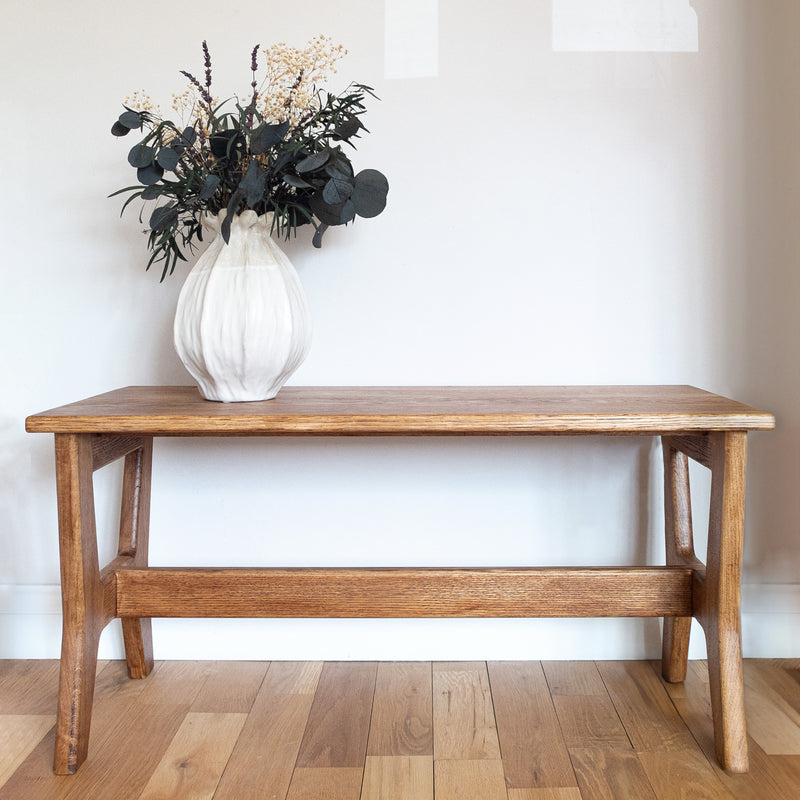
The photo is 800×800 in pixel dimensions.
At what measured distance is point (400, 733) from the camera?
1562 mm

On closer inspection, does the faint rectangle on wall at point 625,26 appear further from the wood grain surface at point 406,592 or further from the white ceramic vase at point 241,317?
the wood grain surface at point 406,592

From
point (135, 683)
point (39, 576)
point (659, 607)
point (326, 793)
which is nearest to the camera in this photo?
point (326, 793)

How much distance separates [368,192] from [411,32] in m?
0.49

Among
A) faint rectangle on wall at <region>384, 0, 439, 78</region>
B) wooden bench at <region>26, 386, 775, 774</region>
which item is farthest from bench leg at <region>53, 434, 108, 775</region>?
faint rectangle on wall at <region>384, 0, 439, 78</region>

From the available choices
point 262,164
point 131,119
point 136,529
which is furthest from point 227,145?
point 136,529

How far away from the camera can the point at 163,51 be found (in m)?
1.83

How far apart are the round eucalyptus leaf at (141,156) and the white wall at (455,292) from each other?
41 centimetres

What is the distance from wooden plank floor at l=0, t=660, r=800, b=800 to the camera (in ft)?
4.54

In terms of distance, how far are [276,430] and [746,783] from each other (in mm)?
1018

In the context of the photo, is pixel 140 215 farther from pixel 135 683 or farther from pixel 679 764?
pixel 679 764

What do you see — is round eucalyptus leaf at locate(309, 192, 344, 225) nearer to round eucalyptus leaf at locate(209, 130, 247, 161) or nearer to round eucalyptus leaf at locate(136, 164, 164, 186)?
round eucalyptus leaf at locate(209, 130, 247, 161)

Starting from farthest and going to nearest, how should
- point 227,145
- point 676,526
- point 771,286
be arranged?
point 771,286
point 676,526
point 227,145

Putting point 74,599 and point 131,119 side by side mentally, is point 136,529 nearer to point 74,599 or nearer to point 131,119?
point 74,599

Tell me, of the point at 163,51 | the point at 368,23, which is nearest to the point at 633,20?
the point at 368,23
